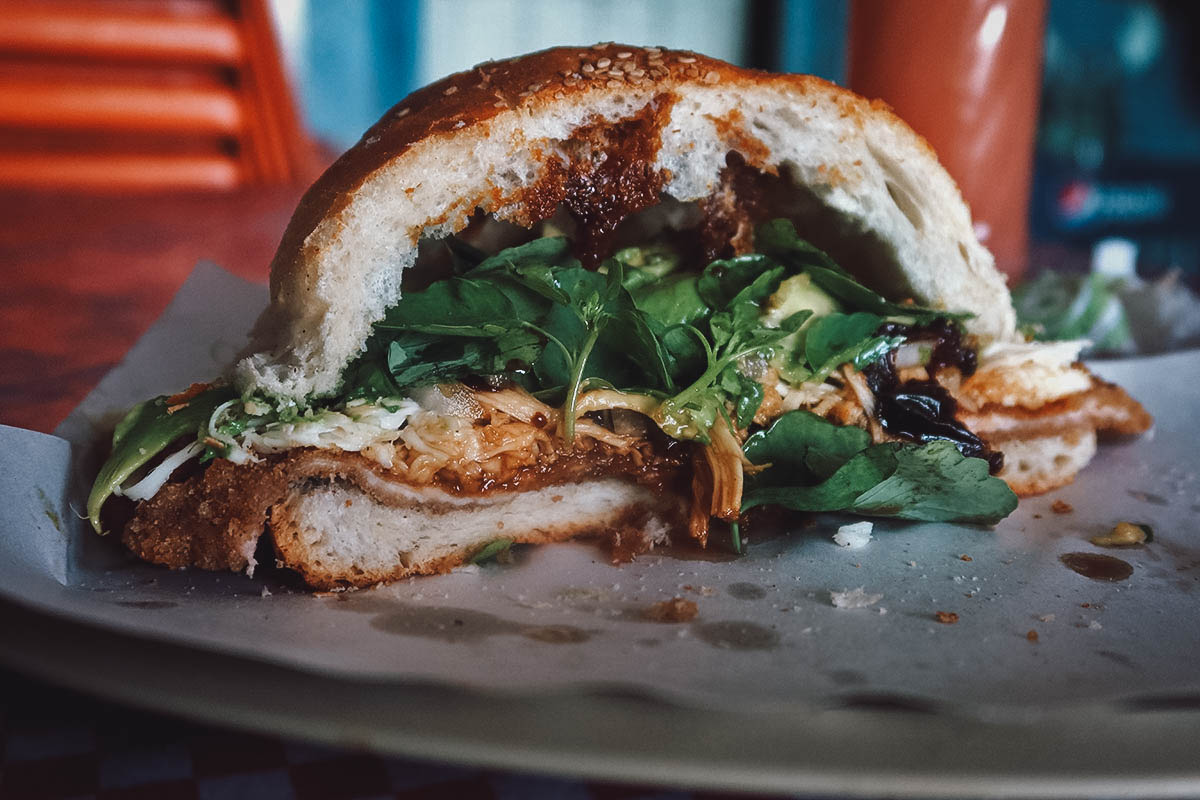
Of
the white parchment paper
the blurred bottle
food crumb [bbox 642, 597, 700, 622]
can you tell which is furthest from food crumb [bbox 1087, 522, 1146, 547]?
the blurred bottle

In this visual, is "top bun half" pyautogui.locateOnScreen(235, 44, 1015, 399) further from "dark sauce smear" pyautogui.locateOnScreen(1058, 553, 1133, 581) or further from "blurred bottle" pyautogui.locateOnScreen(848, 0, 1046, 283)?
"blurred bottle" pyautogui.locateOnScreen(848, 0, 1046, 283)

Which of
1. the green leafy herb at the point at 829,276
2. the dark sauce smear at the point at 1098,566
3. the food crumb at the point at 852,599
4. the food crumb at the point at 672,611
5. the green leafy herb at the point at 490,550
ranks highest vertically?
the green leafy herb at the point at 829,276

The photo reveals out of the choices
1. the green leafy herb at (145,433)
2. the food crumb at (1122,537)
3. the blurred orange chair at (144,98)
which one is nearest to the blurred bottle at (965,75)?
the food crumb at (1122,537)

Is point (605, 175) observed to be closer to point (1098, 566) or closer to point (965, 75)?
point (1098, 566)

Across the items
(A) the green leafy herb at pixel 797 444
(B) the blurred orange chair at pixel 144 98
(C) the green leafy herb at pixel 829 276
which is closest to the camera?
(A) the green leafy herb at pixel 797 444

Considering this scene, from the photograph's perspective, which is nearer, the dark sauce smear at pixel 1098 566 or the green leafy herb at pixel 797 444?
the dark sauce smear at pixel 1098 566

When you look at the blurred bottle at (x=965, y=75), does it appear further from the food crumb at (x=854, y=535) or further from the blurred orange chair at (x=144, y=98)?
the blurred orange chair at (x=144, y=98)

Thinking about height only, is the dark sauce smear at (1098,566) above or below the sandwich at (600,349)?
below

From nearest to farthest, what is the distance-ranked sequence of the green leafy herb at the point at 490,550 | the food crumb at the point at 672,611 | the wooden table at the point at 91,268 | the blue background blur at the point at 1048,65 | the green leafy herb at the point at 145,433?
the food crumb at the point at 672,611, the green leafy herb at the point at 145,433, the green leafy herb at the point at 490,550, the wooden table at the point at 91,268, the blue background blur at the point at 1048,65
